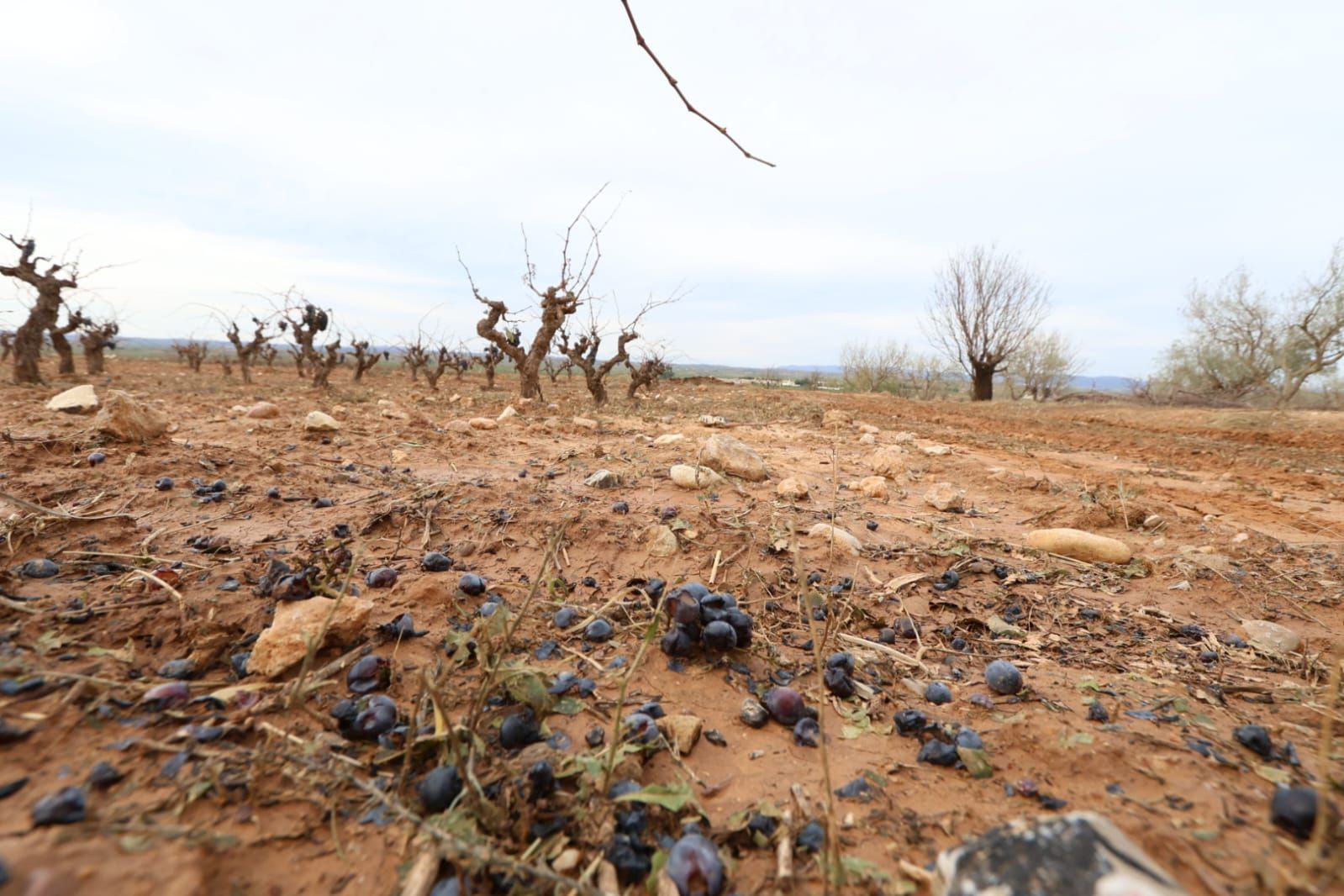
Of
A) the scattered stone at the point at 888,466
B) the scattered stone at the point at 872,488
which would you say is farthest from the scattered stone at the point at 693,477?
the scattered stone at the point at 888,466

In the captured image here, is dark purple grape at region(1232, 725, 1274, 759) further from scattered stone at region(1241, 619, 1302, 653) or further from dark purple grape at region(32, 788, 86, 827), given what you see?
dark purple grape at region(32, 788, 86, 827)

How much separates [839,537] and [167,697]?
A: 2.71 m

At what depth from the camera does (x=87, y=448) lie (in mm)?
3549

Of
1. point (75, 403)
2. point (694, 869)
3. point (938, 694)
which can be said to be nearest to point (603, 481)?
point (938, 694)

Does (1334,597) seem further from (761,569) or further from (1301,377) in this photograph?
(1301,377)

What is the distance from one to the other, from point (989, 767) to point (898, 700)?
1.18ft

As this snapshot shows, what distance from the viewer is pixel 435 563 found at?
7.93 feet

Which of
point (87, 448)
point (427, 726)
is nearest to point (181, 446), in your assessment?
point (87, 448)

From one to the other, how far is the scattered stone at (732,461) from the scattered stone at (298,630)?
3.03m

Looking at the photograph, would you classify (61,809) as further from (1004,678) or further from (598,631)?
(1004,678)

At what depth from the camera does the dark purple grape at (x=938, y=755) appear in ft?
4.79

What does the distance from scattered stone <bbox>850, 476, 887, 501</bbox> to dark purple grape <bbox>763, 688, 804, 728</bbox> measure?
9.64 ft

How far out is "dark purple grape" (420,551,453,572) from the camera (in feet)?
7.91

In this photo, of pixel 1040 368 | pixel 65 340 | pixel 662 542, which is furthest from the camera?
pixel 1040 368
